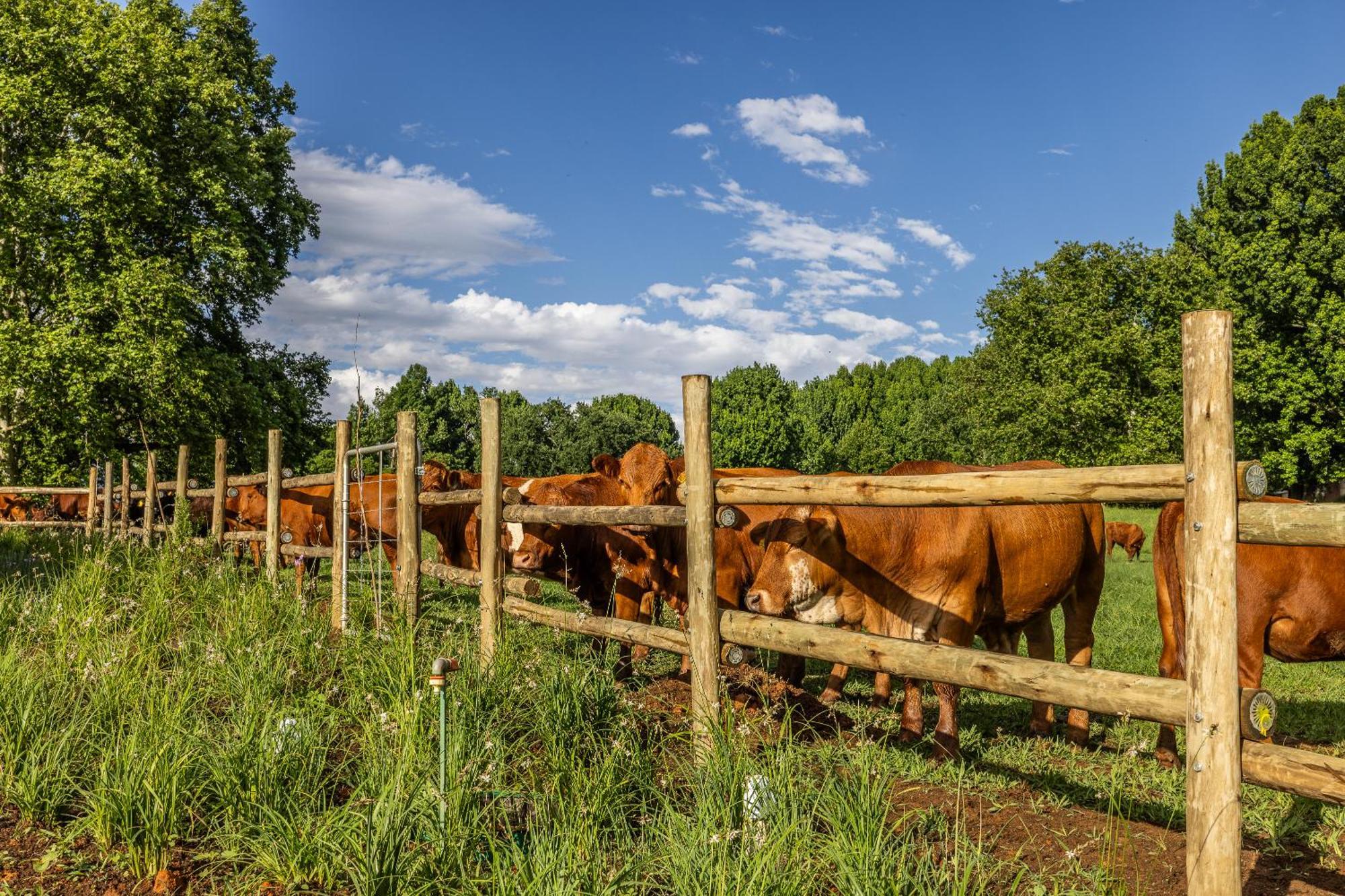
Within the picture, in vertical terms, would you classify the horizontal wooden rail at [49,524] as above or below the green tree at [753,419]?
below

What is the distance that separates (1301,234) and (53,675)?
34.8 m

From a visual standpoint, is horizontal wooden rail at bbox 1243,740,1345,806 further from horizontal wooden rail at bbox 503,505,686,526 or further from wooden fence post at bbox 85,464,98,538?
wooden fence post at bbox 85,464,98,538

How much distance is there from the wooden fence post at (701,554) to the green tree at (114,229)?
20.3 metres

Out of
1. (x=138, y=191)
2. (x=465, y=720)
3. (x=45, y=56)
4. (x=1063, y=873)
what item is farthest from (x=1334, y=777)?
(x=45, y=56)

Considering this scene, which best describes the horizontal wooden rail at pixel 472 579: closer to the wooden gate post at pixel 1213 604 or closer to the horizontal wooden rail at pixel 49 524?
the wooden gate post at pixel 1213 604

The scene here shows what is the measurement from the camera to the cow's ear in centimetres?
645

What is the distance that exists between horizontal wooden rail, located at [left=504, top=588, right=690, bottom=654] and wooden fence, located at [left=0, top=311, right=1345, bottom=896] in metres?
0.02

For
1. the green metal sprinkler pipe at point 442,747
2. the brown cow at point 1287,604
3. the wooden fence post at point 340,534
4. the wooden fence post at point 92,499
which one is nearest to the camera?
the green metal sprinkler pipe at point 442,747

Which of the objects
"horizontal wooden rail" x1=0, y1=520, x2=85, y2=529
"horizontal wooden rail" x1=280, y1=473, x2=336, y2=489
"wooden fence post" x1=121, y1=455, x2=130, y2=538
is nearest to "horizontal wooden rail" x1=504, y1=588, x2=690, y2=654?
"horizontal wooden rail" x1=280, y1=473, x2=336, y2=489

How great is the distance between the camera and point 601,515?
6.08 meters

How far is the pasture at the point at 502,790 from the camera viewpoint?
3572 mm

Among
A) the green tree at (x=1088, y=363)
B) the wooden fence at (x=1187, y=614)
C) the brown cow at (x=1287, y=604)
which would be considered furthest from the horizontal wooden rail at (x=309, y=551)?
the green tree at (x=1088, y=363)

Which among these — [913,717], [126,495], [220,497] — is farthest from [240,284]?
[913,717]

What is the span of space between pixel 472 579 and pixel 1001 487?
4584mm
